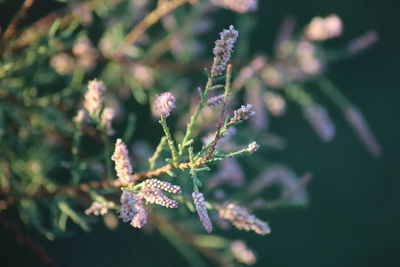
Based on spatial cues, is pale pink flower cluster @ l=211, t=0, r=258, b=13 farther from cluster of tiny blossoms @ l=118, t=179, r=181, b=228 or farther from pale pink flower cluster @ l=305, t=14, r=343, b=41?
cluster of tiny blossoms @ l=118, t=179, r=181, b=228

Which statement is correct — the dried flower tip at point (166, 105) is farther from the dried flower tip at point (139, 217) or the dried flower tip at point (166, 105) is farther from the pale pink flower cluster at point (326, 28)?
the pale pink flower cluster at point (326, 28)

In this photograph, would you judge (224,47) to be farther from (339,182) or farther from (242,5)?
(339,182)

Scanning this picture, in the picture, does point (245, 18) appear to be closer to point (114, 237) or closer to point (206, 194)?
point (206, 194)

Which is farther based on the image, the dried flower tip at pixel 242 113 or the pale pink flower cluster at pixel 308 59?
the pale pink flower cluster at pixel 308 59

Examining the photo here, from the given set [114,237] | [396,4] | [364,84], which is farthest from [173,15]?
[396,4]

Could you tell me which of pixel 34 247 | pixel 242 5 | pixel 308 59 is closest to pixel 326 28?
pixel 308 59

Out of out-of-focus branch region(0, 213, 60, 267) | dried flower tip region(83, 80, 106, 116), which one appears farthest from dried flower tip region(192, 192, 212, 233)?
out-of-focus branch region(0, 213, 60, 267)

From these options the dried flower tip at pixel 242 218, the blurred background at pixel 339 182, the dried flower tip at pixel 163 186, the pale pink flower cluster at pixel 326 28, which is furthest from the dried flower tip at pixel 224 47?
the blurred background at pixel 339 182
